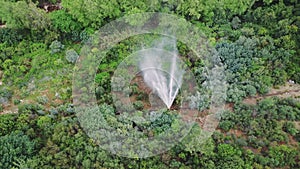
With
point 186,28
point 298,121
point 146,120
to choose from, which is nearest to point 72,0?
point 186,28

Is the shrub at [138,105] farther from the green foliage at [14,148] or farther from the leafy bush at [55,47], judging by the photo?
the leafy bush at [55,47]

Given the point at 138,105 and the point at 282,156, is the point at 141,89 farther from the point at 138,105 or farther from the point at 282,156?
the point at 282,156

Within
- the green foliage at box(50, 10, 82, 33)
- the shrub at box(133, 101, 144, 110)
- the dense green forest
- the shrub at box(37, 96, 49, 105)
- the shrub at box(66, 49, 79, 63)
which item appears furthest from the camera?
the green foliage at box(50, 10, 82, 33)

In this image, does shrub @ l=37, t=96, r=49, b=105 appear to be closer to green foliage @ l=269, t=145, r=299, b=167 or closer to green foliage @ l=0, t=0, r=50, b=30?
green foliage @ l=0, t=0, r=50, b=30

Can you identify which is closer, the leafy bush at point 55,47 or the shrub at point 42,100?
the shrub at point 42,100

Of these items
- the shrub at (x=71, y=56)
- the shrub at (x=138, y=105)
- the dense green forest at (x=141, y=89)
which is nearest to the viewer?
the dense green forest at (x=141, y=89)

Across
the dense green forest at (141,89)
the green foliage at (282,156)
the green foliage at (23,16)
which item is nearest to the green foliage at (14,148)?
the dense green forest at (141,89)

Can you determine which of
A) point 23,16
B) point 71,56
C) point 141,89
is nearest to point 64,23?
point 23,16

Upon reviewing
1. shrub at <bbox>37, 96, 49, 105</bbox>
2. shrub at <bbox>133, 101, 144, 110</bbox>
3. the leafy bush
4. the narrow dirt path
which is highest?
the leafy bush

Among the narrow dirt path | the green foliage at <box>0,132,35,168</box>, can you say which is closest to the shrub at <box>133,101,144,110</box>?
the green foliage at <box>0,132,35,168</box>
